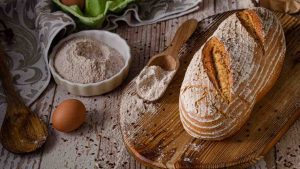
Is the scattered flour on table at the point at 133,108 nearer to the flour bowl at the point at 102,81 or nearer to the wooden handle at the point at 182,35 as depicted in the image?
the flour bowl at the point at 102,81

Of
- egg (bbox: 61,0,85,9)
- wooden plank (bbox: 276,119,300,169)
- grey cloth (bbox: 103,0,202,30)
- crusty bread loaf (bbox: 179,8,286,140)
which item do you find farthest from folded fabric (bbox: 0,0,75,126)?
wooden plank (bbox: 276,119,300,169)

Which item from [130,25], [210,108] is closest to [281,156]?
[210,108]

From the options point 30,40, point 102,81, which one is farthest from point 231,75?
point 30,40

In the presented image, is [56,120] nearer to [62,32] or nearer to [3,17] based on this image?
[62,32]

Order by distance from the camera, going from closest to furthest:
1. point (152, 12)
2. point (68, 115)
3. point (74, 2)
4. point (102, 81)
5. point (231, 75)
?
point (231, 75)
point (68, 115)
point (102, 81)
point (74, 2)
point (152, 12)

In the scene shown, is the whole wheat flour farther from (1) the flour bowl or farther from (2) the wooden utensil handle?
(2) the wooden utensil handle

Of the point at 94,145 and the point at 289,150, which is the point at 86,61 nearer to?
the point at 94,145
